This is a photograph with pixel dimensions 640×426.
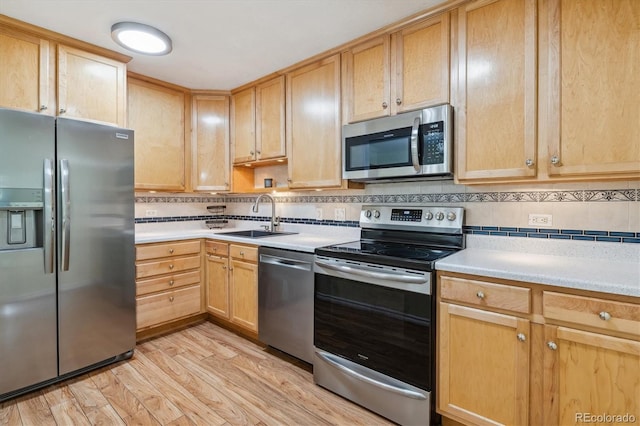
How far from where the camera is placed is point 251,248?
2609mm

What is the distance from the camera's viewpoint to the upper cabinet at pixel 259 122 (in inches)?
114

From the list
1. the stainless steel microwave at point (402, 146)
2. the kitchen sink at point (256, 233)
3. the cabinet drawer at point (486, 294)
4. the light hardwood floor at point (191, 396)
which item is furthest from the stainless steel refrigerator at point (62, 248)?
the cabinet drawer at point (486, 294)

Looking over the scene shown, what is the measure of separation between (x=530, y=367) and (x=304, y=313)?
52.4 inches

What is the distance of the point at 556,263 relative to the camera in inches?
63.4

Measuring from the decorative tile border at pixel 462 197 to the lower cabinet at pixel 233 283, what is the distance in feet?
2.53

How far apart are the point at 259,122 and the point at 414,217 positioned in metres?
1.74

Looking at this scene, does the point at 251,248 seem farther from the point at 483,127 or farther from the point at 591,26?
the point at 591,26

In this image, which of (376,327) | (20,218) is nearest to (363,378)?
(376,327)

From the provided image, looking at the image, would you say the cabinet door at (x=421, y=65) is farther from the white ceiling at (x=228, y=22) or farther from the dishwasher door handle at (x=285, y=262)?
the dishwasher door handle at (x=285, y=262)

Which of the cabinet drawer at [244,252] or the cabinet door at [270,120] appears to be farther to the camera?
the cabinet door at [270,120]

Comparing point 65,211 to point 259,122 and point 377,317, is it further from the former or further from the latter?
point 377,317

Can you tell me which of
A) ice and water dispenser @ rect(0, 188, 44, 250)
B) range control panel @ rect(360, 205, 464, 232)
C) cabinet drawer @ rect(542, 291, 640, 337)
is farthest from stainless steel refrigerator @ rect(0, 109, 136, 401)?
cabinet drawer @ rect(542, 291, 640, 337)

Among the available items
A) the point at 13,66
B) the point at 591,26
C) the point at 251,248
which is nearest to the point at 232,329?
the point at 251,248

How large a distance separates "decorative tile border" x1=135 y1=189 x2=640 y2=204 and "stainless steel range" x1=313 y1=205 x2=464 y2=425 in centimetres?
10
